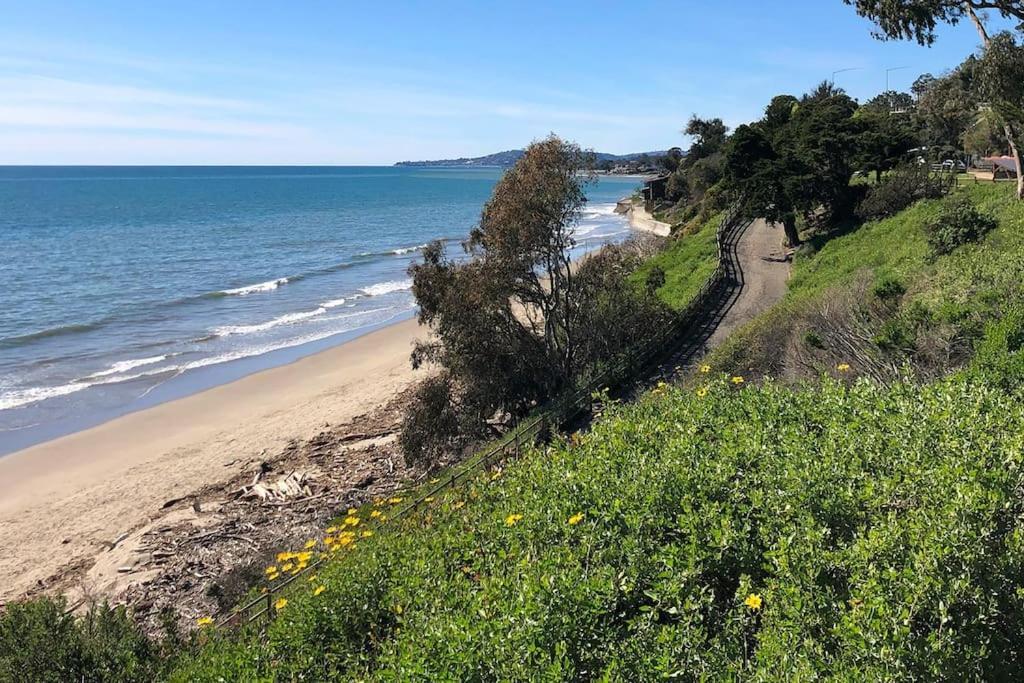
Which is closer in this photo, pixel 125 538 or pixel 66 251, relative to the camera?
pixel 125 538

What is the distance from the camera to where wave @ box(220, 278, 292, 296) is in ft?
152

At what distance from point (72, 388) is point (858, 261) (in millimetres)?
28813

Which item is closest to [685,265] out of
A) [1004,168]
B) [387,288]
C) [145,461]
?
[1004,168]

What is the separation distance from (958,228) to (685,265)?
16.2 meters

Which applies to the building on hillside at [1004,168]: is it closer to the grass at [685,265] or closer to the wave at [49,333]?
the grass at [685,265]

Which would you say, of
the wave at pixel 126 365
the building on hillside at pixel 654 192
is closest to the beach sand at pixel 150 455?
the wave at pixel 126 365

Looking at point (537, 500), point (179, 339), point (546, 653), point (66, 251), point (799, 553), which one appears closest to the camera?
point (546, 653)

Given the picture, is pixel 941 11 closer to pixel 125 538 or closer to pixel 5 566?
pixel 125 538

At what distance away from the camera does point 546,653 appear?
5.30m

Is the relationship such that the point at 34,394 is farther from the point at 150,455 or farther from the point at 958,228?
the point at 958,228

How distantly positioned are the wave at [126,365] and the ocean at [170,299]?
9cm

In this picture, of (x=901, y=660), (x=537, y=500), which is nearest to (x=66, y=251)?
→ (x=537, y=500)

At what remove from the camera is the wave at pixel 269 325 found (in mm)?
36938

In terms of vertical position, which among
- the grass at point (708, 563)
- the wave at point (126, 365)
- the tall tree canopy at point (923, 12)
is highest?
the tall tree canopy at point (923, 12)
